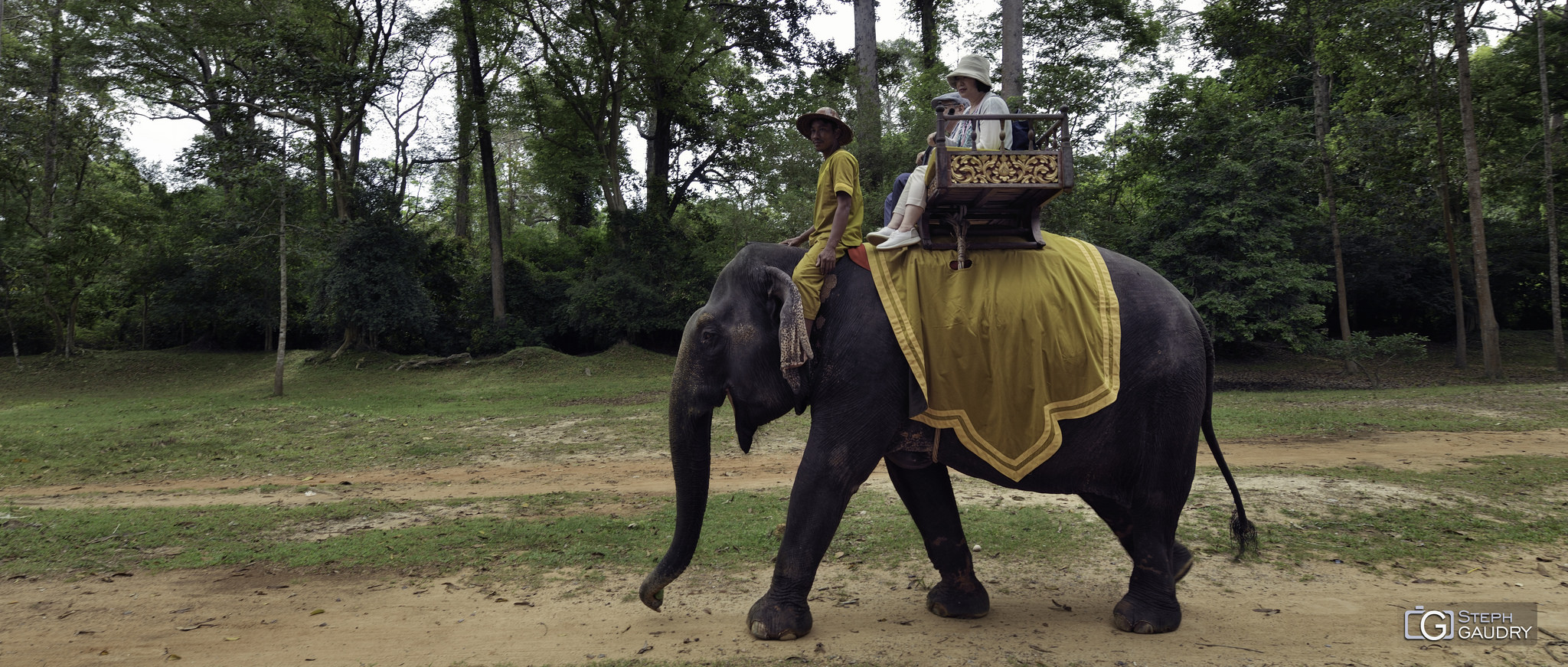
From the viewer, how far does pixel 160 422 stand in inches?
604

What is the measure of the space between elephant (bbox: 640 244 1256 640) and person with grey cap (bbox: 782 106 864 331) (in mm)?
130

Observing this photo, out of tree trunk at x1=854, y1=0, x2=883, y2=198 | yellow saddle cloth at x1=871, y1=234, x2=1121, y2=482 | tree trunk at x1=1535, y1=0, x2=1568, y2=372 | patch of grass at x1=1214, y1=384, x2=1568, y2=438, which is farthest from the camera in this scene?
tree trunk at x1=854, y1=0, x2=883, y2=198

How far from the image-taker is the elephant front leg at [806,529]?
4.74 metres

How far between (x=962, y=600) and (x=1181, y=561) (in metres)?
1.50

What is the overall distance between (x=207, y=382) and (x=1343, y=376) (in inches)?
1301

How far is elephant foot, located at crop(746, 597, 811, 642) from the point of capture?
4852 mm

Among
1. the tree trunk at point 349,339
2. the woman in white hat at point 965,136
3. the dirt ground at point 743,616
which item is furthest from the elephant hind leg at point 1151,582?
the tree trunk at point 349,339

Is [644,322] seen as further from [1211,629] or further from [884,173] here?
[1211,629]

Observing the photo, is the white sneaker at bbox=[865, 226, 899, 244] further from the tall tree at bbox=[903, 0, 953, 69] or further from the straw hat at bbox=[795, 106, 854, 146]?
the tall tree at bbox=[903, 0, 953, 69]

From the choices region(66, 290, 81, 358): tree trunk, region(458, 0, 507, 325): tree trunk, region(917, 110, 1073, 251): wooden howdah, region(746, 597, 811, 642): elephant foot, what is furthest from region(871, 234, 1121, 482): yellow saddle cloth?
region(66, 290, 81, 358): tree trunk

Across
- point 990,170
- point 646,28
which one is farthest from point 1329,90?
point 990,170

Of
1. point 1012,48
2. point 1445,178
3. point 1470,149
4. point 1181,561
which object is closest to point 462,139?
point 1012,48

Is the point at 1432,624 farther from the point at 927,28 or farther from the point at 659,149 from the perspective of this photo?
the point at 659,149

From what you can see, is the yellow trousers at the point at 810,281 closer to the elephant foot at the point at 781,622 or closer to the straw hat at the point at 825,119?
the straw hat at the point at 825,119
